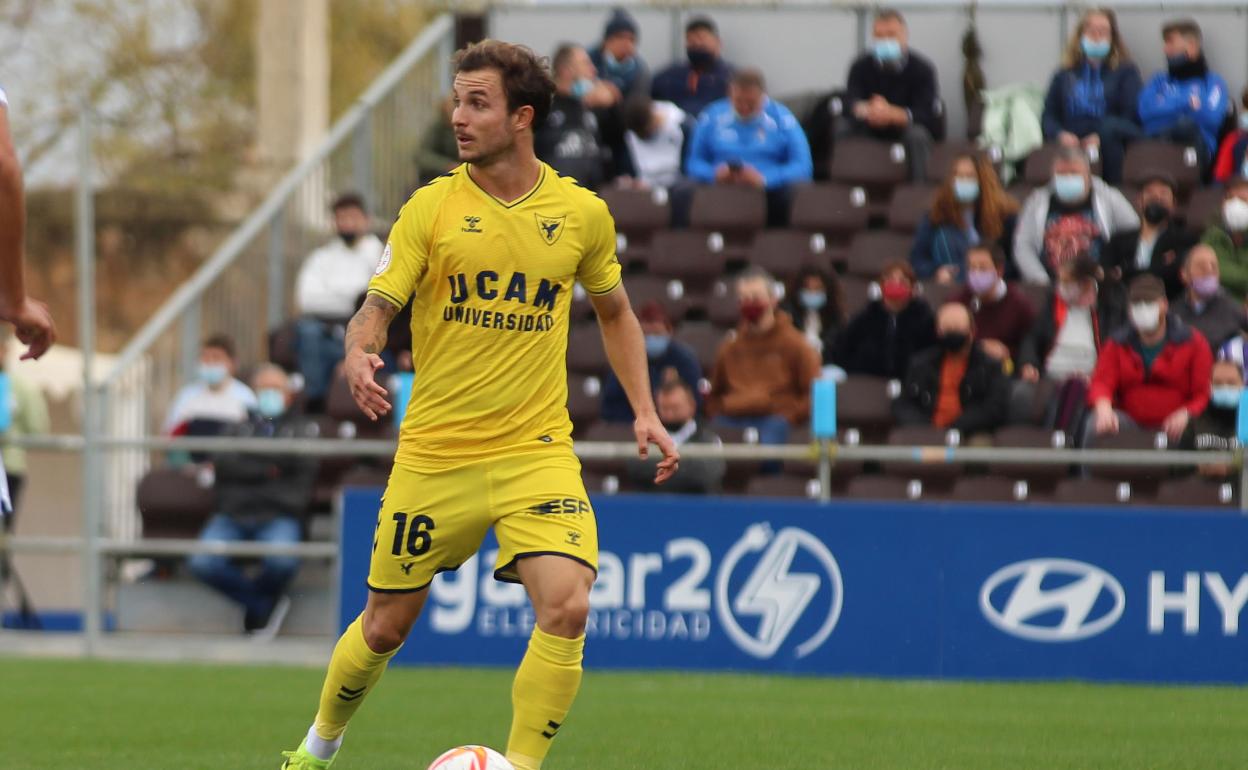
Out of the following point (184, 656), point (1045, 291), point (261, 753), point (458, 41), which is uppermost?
point (458, 41)

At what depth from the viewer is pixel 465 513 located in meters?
6.98

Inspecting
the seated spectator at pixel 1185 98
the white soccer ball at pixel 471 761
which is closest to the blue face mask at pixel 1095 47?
the seated spectator at pixel 1185 98

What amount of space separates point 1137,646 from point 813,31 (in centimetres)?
852

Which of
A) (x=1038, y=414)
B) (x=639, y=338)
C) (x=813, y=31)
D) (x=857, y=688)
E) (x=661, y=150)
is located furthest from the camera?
(x=813, y=31)

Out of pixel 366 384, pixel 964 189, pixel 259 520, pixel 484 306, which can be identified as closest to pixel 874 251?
pixel 964 189

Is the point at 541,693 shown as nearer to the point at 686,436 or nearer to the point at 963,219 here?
the point at 686,436

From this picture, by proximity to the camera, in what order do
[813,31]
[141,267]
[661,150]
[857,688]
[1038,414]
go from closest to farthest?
[857,688] → [1038,414] → [661,150] → [813,31] → [141,267]

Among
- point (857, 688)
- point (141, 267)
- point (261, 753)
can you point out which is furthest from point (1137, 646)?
point (141, 267)

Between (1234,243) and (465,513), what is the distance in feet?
28.6

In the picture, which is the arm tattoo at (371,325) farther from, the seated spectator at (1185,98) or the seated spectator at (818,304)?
the seated spectator at (1185,98)

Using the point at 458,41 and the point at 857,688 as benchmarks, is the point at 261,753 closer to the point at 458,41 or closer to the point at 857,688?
the point at 857,688

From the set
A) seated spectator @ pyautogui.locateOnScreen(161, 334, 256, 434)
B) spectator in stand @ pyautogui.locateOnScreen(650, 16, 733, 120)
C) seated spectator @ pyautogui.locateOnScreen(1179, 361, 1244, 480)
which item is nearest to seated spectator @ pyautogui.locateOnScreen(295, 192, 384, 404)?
seated spectator @ pyautogui.locateOnScreen(161, 334, 256, 434)

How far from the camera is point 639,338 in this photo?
7.34 metres

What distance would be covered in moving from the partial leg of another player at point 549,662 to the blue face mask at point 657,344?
679 centimetres
